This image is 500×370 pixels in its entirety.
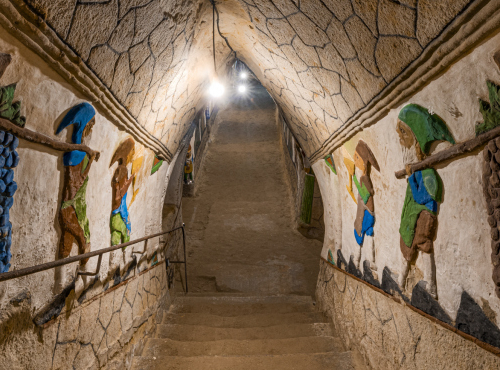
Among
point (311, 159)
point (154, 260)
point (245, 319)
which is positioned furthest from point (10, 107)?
point (311, 159)

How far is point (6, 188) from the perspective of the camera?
1178 mm

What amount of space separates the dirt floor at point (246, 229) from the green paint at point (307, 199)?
0.44 m

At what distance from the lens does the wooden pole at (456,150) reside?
111cm

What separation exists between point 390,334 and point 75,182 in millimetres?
2150

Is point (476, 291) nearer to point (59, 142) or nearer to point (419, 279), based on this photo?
point (419, 279)

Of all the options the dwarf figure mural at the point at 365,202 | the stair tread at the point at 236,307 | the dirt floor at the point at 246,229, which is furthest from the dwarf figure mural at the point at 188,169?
the dwarf figure mural at the point at 365,202

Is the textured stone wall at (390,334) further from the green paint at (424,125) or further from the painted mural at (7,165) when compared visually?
the painted mural at (7,165)

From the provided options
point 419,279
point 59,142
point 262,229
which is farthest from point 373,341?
point 262,229

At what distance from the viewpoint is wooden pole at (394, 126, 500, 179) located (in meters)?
1.11

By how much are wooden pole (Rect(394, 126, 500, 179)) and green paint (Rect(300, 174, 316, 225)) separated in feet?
14.8

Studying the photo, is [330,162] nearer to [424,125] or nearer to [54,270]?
[424,125]

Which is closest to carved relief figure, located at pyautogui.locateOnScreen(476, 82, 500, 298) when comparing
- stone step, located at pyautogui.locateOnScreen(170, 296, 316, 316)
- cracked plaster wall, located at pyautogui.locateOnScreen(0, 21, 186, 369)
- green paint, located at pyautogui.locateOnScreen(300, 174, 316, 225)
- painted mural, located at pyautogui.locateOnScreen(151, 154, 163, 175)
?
cracked plaster wall, located at pyautogui.locateOnScreen(0, 21, 186, 369)

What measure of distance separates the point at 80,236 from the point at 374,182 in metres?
1.94

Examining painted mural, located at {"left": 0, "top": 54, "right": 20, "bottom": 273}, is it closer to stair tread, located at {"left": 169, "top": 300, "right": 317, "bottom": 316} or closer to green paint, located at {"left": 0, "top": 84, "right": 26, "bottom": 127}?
green paint, located at {"left": 0, "top": 84, "right": 26, "bottom": 127}
